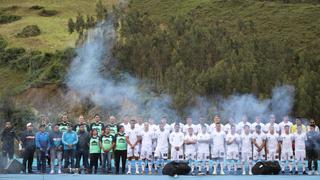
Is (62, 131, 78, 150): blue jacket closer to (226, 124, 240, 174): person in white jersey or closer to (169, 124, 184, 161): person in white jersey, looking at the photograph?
(169, 124, 184, 161): person in white jersey

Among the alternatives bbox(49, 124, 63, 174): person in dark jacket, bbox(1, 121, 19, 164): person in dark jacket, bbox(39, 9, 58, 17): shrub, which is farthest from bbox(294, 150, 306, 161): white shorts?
bbox(39, 9, 58, 17): shrub

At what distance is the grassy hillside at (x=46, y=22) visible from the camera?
52906mm

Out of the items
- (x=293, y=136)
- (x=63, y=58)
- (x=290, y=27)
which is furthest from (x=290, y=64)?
(x=290, y=27)

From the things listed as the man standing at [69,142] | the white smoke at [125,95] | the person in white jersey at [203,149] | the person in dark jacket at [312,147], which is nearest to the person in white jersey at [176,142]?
the person in white jersey at [203,149]

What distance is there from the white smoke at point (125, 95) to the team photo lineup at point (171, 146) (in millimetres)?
5095

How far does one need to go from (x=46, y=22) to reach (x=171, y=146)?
43948 millimetres

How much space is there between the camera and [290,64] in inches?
1257

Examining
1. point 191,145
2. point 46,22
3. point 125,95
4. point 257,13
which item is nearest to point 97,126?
point 191,145

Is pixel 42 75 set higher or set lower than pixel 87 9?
lower

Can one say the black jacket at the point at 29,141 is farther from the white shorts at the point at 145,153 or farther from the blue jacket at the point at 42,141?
the white shorts at the point at 145,153

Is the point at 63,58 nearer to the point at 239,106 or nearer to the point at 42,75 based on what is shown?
the point at 42,75

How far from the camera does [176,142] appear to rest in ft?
60.2

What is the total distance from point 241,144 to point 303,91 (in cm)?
825

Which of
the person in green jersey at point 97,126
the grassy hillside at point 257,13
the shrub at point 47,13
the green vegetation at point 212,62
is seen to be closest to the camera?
the person in green jersey at point 97,126
